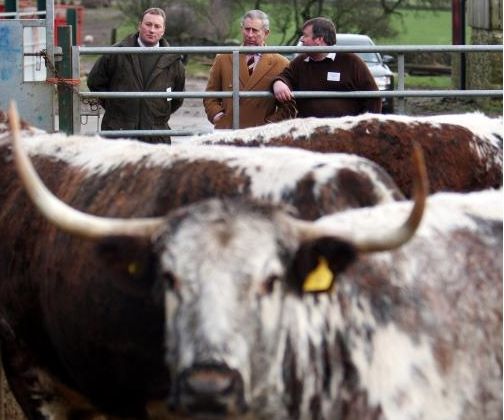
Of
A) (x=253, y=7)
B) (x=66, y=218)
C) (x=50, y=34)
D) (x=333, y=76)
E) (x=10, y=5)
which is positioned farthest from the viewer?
(x=253, y=7)

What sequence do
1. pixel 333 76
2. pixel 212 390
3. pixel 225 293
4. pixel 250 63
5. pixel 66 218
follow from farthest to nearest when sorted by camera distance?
pixel 250 63
pixel 333 76
pixel 66 218
pixel 225 293
pixel 212 390

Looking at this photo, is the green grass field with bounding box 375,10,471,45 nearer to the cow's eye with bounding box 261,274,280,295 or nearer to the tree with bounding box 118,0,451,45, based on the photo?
the tree with bounding box 118,0,451,45

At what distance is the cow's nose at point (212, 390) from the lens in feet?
13.5

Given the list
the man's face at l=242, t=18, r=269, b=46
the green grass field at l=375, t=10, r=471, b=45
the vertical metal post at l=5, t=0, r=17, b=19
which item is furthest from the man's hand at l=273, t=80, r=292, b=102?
the green grass field at l=375, t=10, r=471, b=45

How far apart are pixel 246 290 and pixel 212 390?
0.35 metres

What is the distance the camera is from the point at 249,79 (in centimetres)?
1034

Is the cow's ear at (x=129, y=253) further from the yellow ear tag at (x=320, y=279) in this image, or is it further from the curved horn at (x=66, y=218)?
the yellow ear tag at (x=320, y=279)

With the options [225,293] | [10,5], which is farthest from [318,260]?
[10,5]

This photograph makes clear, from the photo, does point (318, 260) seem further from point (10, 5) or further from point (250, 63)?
point (10, 5)

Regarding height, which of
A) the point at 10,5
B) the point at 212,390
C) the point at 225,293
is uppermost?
the point at 10,5

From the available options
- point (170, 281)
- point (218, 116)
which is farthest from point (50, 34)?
point (170, 281)

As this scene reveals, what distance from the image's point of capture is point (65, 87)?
33.0 feet

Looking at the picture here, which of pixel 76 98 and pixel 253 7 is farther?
pixel 253 7

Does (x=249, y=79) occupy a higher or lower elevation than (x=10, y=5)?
lower
